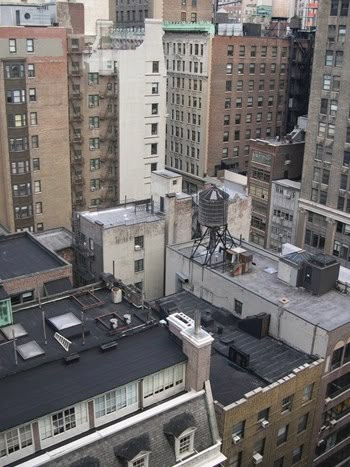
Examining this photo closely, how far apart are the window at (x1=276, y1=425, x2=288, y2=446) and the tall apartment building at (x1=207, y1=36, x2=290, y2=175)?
7634 centimetres

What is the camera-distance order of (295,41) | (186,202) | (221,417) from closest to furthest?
(221,417) → (186,202) → (295,41)

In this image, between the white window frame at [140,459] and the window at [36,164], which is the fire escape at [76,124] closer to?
the window at [36,164]

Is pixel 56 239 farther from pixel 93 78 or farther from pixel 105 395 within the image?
pixel 105 395

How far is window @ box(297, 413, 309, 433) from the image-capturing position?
42.7 meters

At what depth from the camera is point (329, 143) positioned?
8281cm

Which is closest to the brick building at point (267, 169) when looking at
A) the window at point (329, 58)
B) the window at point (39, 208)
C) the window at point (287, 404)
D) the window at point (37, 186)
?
the window at point (329, 58)

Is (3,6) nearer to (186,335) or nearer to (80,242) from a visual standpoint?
(80,242)

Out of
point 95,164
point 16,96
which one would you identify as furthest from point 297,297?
point 16,96

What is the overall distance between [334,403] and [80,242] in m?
30.8

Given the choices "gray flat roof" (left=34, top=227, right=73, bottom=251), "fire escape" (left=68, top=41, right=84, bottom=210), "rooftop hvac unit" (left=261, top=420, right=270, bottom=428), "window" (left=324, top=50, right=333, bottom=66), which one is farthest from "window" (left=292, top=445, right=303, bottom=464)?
"window" (left=324, top=50, right=333, bottom=66)

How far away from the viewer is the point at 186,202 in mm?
59844

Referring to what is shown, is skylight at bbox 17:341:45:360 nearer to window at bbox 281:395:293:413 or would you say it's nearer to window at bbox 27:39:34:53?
window at bbox 281:395:293:413

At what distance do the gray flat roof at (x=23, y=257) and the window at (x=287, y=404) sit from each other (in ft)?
73.9

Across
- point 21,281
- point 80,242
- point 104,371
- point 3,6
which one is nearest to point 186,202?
point 80,242
